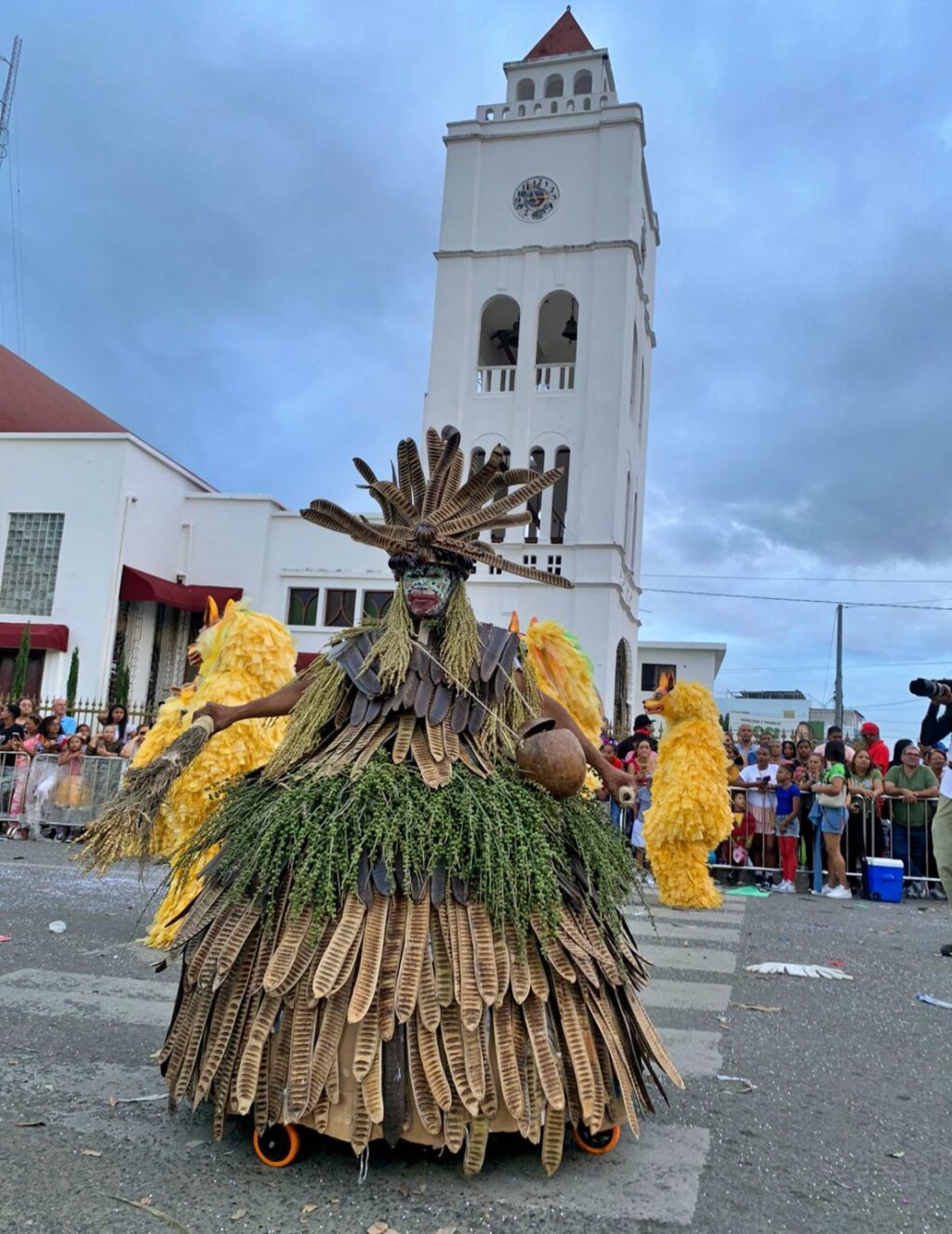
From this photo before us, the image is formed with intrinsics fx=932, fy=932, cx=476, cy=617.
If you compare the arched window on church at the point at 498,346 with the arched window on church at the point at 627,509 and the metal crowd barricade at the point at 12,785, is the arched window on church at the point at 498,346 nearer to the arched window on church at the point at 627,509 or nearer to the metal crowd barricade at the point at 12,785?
the arched window on church at the point at 627,509

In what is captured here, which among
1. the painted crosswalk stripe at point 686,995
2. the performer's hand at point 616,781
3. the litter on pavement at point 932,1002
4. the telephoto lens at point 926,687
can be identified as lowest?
the painted crosswalk stripe at point 686,995

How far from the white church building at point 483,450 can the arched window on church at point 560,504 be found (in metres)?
0.08

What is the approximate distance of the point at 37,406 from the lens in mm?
28125

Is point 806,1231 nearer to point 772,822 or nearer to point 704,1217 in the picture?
point 704,1217

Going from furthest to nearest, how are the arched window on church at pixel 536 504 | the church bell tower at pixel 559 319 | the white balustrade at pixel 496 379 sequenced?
the white balustrade at pixel 496 379, the arched window on church at pixel 536 504, the church bell tower at pixel 559 319

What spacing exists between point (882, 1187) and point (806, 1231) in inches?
16.8

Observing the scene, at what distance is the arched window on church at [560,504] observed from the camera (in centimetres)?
2675

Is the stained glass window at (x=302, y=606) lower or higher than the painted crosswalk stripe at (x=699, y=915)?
higher

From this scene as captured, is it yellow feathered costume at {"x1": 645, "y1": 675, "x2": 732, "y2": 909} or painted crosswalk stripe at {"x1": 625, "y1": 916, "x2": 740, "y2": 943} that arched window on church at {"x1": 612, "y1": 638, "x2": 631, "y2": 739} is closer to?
yellow feathered costume at {"x1": 645, "y1": 675, "x2": 732, "y2": 909}

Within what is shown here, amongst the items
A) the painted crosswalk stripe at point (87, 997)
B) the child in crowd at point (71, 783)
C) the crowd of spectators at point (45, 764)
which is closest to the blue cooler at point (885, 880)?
the painted crosswalk stripe at point (87, 997)

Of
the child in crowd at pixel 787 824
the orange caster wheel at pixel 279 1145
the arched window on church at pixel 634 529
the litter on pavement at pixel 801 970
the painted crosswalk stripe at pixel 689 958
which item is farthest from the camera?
the arched window on church at pixel 634 529

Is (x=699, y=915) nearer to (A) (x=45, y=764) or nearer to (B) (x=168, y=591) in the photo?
(A) (x=45, y=764)

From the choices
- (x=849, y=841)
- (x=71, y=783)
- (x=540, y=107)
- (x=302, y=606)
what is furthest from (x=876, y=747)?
(x=540, y=107)

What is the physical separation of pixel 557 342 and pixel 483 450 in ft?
24.5
